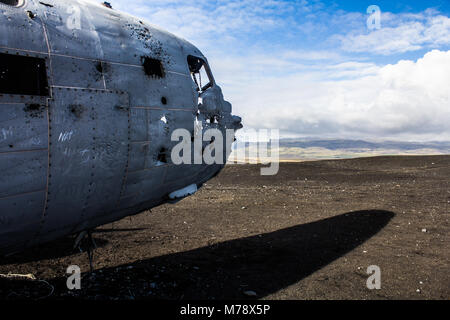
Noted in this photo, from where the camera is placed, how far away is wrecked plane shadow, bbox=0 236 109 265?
9.67m

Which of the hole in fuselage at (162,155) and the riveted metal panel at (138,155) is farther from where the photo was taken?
the hole in fuselage at (162,155)

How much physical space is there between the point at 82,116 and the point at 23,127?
96cm

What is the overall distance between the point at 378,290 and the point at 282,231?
5.48 metres

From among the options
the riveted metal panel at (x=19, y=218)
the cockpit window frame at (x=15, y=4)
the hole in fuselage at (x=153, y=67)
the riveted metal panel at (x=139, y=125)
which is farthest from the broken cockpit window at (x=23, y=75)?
the hole in fuselage at (x=153, y=67)

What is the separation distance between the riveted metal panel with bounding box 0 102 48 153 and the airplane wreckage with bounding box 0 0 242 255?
0.01 metres

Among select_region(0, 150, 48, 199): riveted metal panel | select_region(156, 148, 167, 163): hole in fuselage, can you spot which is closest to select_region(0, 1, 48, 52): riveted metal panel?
select_region(0, 150, 48, 199): riveted metal panel

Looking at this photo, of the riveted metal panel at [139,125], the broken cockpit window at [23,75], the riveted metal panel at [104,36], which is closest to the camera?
the broken cockpit window at [23,75]

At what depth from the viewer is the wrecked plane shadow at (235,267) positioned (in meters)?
7.86

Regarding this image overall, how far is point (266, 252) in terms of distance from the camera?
419 inches

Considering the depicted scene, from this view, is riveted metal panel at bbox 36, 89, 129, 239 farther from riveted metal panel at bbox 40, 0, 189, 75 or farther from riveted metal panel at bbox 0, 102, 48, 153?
riveted metal panel at bbox 40, 0, 189, 75

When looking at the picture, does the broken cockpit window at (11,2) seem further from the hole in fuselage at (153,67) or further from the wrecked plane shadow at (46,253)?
the wrecked plane shadow at (46,253)

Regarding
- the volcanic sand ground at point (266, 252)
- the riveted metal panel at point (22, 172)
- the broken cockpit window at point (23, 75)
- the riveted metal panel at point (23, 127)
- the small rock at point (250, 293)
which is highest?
the broken cockpit window at point (23, 75)

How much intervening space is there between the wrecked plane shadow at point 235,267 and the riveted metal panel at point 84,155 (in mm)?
2909

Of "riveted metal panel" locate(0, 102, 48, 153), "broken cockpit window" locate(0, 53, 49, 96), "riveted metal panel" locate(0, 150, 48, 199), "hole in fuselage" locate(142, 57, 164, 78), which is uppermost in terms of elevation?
"hole in fuselage" locate(142, 57, 164, 78)
